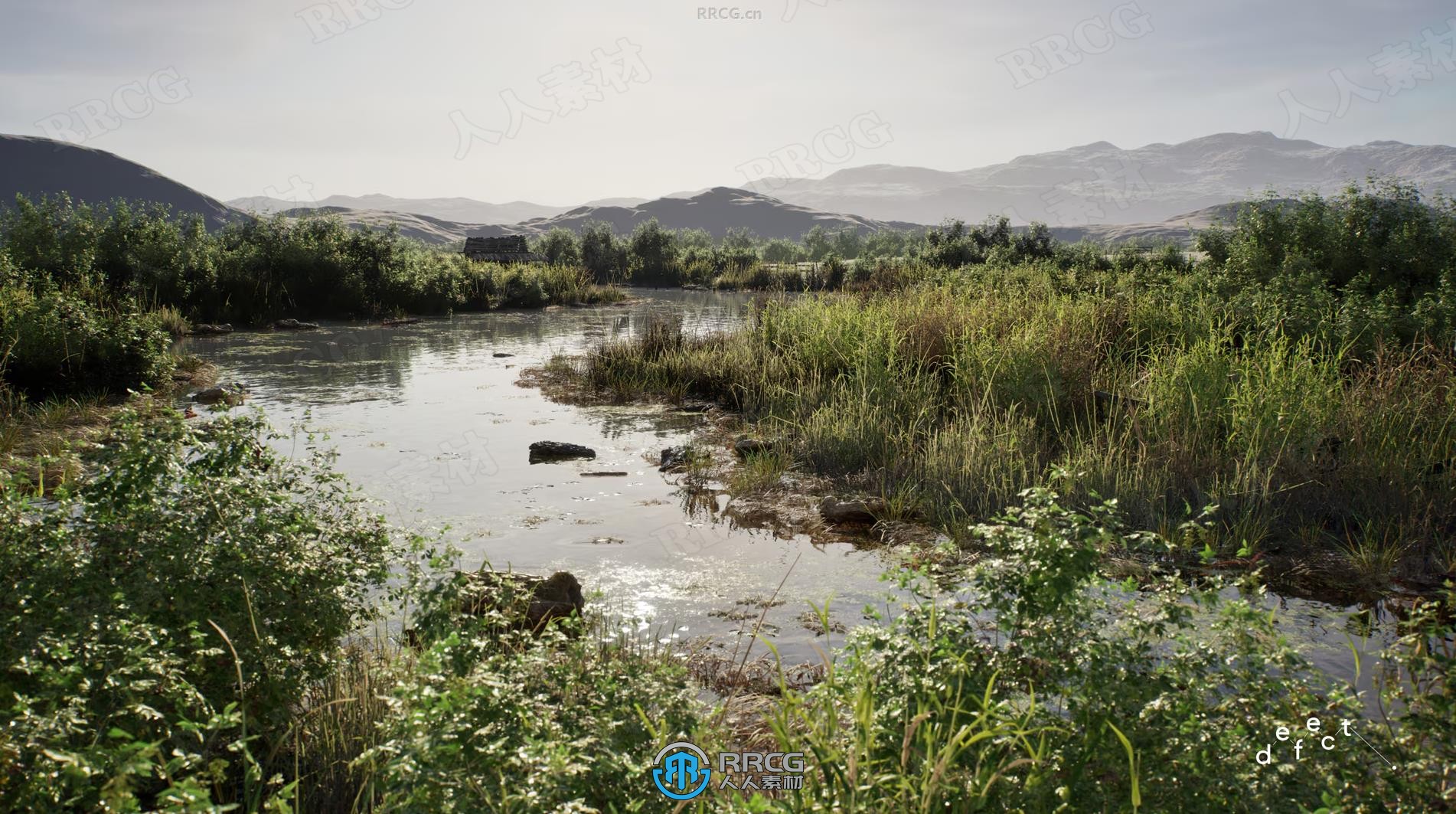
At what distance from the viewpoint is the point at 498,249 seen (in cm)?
3372

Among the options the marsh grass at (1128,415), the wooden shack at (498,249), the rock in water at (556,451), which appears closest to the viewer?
the marsh grass at (1128,415)

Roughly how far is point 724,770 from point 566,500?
14.4 feet

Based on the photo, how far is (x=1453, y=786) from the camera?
6.93 ft

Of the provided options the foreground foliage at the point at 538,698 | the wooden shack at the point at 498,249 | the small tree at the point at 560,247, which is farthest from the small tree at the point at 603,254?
the foreground foliage at the point at 538,698

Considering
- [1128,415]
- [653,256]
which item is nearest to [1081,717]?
[1128,415]

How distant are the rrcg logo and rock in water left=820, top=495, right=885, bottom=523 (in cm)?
345

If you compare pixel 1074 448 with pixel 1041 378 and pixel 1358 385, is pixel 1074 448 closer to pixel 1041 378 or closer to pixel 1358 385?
pixel 1041 378

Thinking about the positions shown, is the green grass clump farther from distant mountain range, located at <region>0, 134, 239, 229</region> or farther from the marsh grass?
distant mountain range, located at <region>0, 134, 239, 229</region>

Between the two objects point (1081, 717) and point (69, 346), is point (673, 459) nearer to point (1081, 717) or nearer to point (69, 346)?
point (1081, 717)

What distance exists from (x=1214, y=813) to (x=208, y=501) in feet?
10.6

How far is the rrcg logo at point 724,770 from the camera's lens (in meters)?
2.13

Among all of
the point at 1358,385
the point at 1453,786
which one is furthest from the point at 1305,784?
the point at 1358,385

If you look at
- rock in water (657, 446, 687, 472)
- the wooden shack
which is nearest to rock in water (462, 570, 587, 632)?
rock in water (657, 446, 687, 472)

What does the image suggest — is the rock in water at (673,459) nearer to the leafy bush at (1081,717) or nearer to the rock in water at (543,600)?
the rock in water at (543,600)
